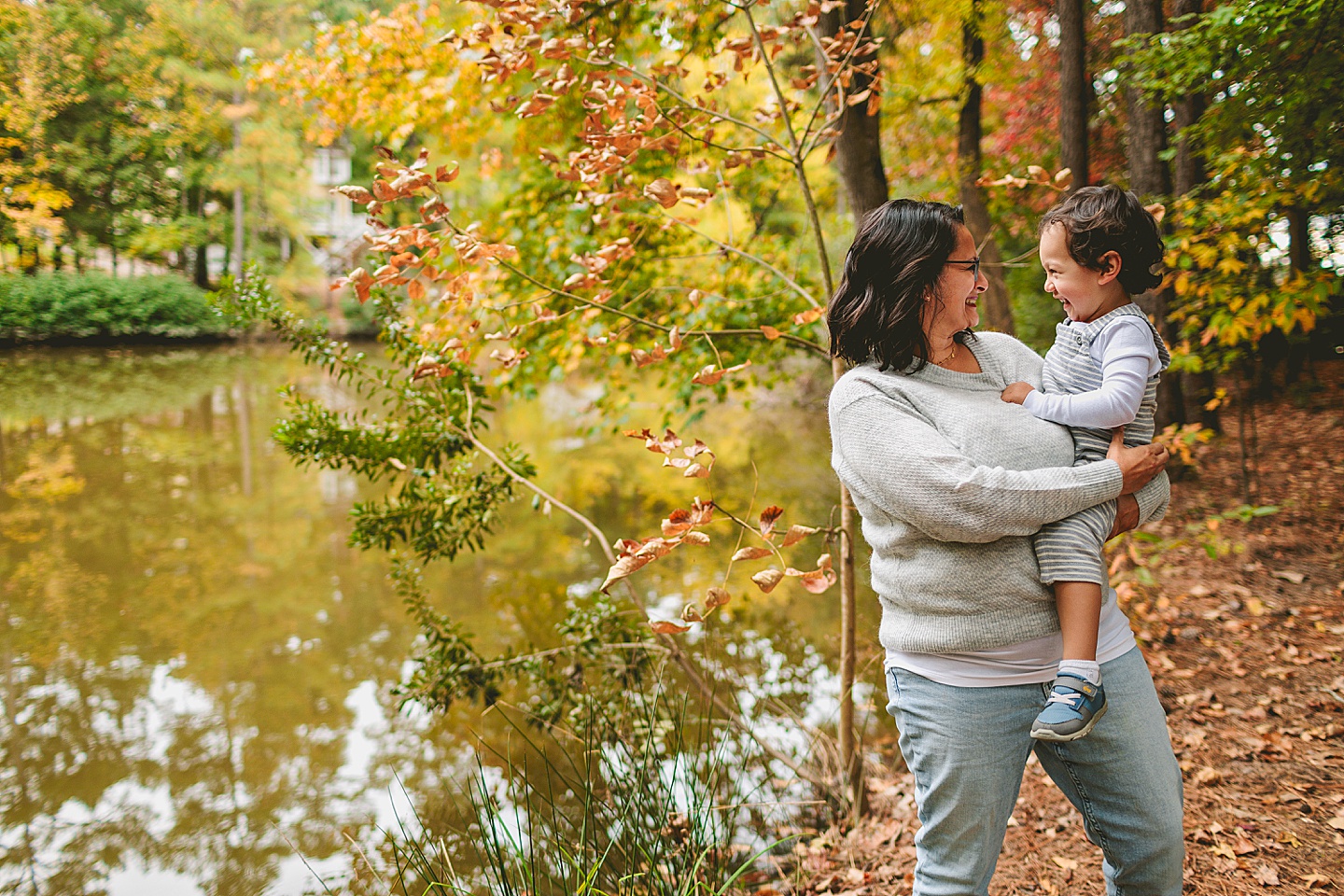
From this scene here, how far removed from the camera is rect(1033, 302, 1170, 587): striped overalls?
1.47 m

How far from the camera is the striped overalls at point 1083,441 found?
4.84ft

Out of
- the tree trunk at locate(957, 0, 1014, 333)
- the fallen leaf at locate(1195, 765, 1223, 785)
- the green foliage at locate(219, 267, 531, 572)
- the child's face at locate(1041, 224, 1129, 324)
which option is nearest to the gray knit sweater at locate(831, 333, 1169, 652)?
the child's face at locate(1041, 224, 1129, 324)

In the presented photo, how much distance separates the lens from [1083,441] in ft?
5.46

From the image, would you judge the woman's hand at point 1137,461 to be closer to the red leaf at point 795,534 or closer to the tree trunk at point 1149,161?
the red leaf at point 795,534

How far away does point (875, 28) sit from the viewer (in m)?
8.34

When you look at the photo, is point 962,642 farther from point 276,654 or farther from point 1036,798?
point 276,654

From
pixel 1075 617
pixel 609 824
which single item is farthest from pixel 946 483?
pixel 609 824

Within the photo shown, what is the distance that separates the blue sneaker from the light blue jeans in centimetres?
6

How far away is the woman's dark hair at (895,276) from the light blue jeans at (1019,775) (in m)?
0.62

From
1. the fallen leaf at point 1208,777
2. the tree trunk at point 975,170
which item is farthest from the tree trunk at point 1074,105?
the fallen leaf at point 1208,777

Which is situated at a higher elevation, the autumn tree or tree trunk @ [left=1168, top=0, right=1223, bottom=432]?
tree trunk @ [left=1168, top=0, right=1223, bottom=432]

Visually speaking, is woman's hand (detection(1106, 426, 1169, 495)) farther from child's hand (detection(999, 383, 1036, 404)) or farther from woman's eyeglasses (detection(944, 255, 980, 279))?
woman's eyeglasses (detection(944, 255, 980, 279))

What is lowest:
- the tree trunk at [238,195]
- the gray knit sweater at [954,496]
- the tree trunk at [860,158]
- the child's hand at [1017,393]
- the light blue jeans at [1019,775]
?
the light blue jeans at [1019,775]

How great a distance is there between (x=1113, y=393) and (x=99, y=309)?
2589cm
